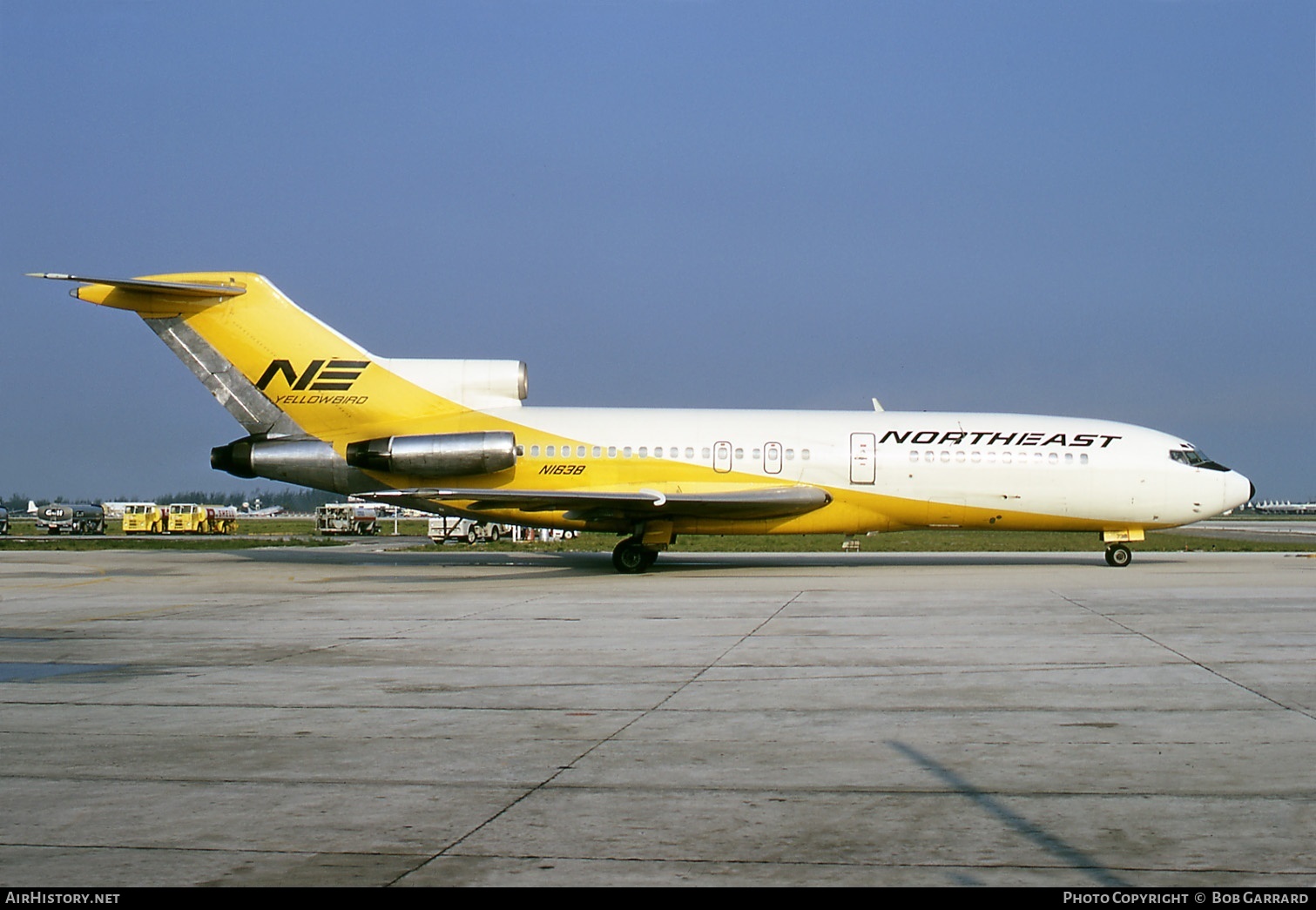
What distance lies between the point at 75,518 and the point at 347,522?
60.0ft

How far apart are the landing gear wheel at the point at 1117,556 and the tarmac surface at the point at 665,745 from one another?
356 inches

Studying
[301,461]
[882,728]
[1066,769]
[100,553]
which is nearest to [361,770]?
[882,728]

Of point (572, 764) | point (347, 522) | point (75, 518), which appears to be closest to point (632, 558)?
point (572, 764)

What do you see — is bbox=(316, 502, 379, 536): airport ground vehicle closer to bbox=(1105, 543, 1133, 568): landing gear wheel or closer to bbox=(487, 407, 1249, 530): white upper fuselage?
bbox=(487, 407, 1249, 530): white upper fuselage

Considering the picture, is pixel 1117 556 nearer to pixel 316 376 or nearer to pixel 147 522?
pixel 316 376

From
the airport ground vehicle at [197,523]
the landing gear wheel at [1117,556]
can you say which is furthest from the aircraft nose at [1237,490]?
the airport ground vehicle at [197,523]

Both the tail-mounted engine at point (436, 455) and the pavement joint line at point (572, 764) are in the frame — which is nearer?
the pavement joint line at point (572, 764)

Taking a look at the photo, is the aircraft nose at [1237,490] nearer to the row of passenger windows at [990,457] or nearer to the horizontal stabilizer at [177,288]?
the row of passenger windows at [990,457]

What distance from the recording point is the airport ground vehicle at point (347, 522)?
54.1m

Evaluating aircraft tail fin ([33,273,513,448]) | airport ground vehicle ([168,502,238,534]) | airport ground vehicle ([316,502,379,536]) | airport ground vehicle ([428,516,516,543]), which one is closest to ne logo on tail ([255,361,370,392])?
aircraft tail fin ([33,273,513,448])

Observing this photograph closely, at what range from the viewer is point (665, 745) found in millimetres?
7117

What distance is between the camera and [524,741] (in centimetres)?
729

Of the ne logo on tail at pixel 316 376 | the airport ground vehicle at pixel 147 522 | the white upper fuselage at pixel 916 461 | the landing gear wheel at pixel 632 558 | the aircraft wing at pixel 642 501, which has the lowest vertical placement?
the airport ground vehicle at pixel 147 522
